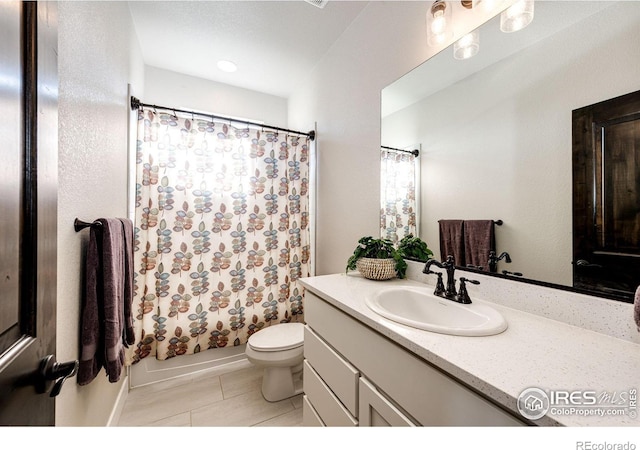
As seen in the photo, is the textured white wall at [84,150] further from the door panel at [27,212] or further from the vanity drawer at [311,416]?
the vanity drawer at [311,416]

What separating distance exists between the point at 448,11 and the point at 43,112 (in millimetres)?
1470

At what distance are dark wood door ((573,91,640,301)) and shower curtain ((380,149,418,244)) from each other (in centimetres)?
65

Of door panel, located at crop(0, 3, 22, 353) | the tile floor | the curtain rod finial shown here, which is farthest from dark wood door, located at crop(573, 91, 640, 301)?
the curtain rod finial

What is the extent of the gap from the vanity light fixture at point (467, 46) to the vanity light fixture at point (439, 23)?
73 mm

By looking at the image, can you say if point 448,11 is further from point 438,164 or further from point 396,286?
point 396,286

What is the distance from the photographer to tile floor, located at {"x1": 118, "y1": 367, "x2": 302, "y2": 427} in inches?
59.9

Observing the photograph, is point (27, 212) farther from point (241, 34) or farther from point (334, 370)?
point (241, 34)

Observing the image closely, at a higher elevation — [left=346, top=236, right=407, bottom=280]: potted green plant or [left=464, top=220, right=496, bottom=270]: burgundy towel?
[left=464, top=220, right=496, bottom=270]: burgundy towel

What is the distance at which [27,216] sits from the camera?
481 millimetres

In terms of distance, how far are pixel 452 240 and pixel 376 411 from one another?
78 cm

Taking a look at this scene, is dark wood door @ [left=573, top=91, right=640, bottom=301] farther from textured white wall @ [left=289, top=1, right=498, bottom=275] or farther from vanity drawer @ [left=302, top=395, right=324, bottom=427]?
vanity drawer @ [left=302, top=395, right=324, bottom=427]

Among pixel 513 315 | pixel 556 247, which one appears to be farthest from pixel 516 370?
pixel 556 247

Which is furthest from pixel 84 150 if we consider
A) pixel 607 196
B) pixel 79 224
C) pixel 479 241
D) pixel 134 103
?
pixel 607 196

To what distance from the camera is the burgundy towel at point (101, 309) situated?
39.6 inches
